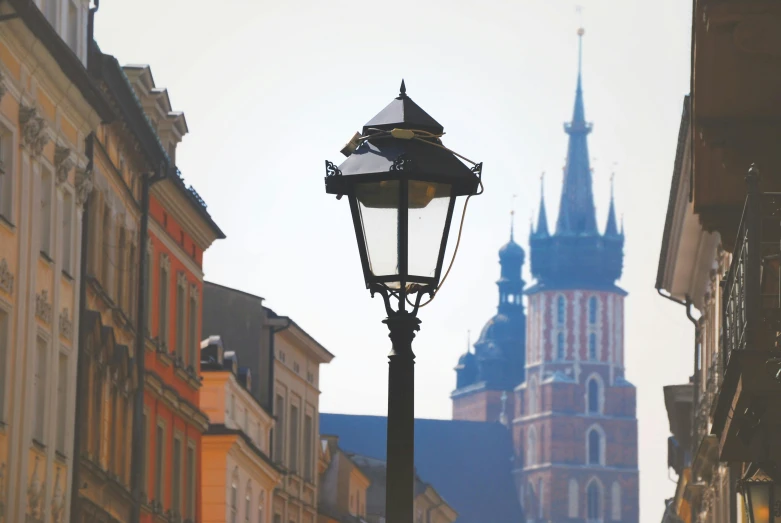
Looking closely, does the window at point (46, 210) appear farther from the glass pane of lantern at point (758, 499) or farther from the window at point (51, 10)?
the glass pane of lantern at point (758, 499)

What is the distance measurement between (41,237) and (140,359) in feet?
22.9

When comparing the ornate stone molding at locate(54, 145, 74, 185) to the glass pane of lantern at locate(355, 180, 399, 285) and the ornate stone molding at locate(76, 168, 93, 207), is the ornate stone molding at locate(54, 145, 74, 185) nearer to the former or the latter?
the ornate stone molding at locate(76, 168, 93, 207)

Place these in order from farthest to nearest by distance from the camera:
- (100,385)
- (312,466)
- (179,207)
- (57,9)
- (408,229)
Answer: (312,466), (179,207), (100,385), (57,9), (408,229)

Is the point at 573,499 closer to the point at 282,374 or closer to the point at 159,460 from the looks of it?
the point at 282,374

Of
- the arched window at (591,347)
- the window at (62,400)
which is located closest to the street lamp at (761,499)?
the window at (62,400)

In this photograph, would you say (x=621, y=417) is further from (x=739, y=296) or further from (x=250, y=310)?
(x=739, y=296)

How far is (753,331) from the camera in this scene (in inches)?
538

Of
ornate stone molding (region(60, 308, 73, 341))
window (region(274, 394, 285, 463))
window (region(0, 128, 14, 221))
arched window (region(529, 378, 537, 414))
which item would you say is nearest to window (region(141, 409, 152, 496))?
ornate stone molding (region(60, 308, 73, 341))

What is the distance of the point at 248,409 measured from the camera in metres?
41.9

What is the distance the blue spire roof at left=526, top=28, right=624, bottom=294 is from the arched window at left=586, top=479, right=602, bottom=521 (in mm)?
17890

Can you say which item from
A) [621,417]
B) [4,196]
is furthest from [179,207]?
[621,417]

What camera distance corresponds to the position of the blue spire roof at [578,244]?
19412cm

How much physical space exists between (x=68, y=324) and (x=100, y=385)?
2.49 meters

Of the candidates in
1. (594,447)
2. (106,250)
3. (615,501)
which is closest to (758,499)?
(106,250)
